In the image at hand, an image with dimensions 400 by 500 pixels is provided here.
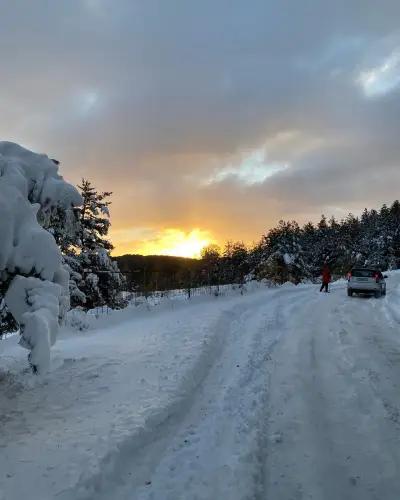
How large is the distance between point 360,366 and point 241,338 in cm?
365

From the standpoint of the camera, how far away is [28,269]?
675cm

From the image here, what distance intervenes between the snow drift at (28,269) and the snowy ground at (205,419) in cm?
118

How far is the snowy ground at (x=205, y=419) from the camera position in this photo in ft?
15.2

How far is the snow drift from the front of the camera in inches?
239

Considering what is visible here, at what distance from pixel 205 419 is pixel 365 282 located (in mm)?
20229

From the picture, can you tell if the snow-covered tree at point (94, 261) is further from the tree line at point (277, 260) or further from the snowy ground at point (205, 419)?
the snowy ground at point (205, 419)

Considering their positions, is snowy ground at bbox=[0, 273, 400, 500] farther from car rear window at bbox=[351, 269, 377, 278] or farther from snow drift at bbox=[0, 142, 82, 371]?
car rear window at bbox=[351, 269, 377, 278]

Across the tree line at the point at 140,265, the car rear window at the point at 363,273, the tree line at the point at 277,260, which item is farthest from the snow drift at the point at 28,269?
the car rear window at the point at 363,273

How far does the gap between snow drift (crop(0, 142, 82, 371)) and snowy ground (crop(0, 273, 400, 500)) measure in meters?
1.18

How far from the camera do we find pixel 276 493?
4.44 meters

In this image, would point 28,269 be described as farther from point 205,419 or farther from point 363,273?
point 363,273

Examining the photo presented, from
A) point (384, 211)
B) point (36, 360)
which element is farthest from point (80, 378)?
point (384, 211)

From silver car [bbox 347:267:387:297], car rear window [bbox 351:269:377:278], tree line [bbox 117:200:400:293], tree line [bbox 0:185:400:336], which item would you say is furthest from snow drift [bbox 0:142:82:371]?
car rear window [bbox 351:269:377:278]

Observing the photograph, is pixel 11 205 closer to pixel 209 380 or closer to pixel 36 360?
pixel 36 360
